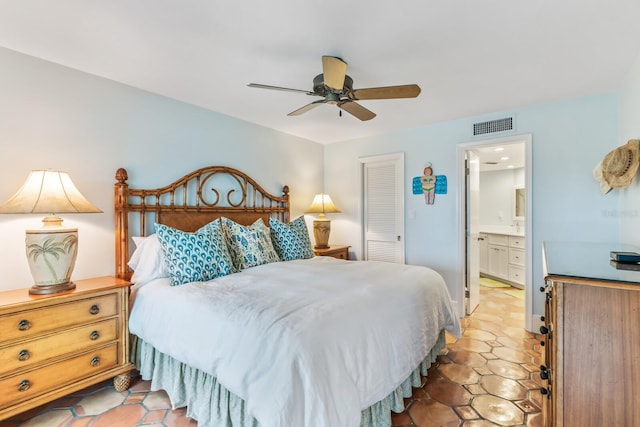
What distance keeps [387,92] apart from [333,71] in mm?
423

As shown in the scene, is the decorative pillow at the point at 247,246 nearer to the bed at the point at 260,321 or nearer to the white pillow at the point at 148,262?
the bed at the point at 260,321

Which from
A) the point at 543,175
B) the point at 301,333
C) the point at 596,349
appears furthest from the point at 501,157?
the point at 301,333

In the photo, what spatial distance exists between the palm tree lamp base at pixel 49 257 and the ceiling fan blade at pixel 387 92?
7.12 feet

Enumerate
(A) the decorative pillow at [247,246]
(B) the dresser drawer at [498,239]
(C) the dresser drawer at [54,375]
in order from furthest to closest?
(B) the dresser drawer at [498,239]
(A) the decorative pillow at [247,246]
(C) the dresser drawer at [54,375]

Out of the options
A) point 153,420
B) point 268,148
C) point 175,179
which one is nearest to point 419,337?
point 153,420

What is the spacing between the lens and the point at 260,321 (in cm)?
150

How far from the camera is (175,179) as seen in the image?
3.01 meters

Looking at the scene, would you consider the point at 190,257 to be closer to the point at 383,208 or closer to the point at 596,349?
the point at 596,349

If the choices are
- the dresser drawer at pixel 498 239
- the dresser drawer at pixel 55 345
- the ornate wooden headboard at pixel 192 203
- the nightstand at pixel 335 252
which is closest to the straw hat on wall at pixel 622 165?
the nightstand at pixel 335 252

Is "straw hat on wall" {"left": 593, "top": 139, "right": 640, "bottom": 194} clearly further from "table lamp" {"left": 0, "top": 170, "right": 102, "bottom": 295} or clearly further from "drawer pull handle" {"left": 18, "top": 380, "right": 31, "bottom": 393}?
"drawer pull handle" {"left": 18, "top": 380, "right": 31, "bottom": 393}

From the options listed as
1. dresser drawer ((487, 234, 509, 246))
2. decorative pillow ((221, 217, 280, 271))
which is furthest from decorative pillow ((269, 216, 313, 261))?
dresser drawer ((487, 234, 509, 246))

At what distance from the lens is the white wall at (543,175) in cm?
284

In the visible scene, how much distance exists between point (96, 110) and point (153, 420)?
2.36m

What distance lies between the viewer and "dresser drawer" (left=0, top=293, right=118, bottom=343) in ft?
5.62
